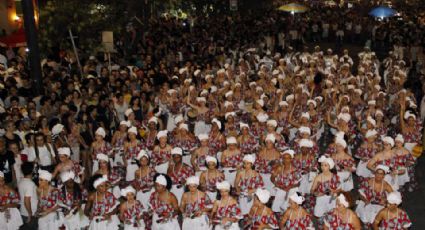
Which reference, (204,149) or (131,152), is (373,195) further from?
(131,152)

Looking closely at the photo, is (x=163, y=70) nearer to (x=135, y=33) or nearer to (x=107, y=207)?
(x=135, y=33)

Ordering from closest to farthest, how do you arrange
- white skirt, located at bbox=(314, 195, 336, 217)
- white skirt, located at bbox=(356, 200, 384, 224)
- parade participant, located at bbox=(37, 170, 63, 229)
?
parade participant, located at bbox=(37, 170, 63, 229) < white skirt, located at bbox=(356, 200, 384, 224) < white skirt, located at bbox=(314, 195, 336, 217)

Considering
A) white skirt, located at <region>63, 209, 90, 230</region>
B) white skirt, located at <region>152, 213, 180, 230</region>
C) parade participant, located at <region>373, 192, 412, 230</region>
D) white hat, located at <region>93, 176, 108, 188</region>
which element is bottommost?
white skirt, located at <region>63, 209, 90, 230</region>

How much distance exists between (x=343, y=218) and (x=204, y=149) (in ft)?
13.4

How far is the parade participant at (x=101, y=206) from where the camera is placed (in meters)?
9.21

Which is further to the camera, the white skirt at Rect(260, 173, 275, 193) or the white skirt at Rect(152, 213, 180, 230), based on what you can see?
the white skirt at Rect(260, 173, 275, 193)

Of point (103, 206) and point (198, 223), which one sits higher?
point (103, 206)

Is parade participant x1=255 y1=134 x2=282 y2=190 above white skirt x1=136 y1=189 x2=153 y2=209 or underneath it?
above

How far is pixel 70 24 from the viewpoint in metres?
19.8

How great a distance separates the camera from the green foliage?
19734 mm

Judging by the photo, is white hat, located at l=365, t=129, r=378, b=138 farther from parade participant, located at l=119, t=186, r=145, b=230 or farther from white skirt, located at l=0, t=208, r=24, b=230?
white skirt, located at l=0, t=208, r=24, b=230

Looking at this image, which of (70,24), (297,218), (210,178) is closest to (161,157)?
(210,178)

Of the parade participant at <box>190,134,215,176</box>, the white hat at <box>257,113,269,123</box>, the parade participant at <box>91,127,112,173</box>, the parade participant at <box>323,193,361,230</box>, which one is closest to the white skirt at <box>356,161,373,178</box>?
the white hat at <box>257,113,269,123</box>

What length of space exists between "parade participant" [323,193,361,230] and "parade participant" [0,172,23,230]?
5.51 meters
